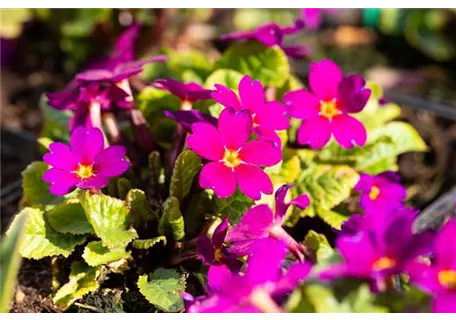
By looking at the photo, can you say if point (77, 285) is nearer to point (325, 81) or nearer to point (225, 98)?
point (225, 98)

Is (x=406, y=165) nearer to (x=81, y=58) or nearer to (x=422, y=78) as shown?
(x=422, y=78)

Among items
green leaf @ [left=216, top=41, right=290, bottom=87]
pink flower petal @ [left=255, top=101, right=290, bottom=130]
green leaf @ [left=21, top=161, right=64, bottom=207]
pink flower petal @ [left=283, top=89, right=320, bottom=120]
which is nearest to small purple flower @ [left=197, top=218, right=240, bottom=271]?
pink flower petal @ [left=255, top=101, right=290, bottom=130]

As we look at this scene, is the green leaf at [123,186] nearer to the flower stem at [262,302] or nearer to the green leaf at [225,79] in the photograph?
the green leaf at [225,79]

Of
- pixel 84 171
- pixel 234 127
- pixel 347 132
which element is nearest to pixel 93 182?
pixel 84 171

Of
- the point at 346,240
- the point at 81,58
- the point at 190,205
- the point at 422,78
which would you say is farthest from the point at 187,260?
the point at 422,78

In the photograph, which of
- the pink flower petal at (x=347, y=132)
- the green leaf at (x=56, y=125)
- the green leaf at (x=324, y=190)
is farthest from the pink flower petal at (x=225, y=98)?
the green leaf at (x=56, y=125)

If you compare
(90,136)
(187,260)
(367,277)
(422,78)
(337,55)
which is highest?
(90,136)
